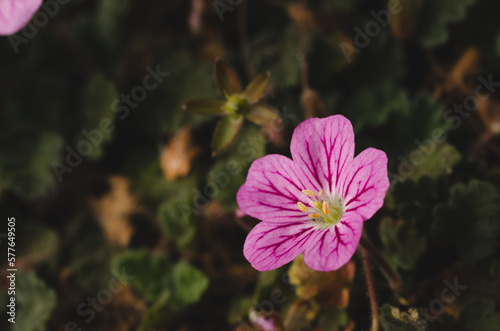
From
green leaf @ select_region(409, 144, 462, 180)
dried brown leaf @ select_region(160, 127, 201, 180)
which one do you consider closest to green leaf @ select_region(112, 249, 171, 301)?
dried brown leaf @ select_region(160, 127, 201, 180)

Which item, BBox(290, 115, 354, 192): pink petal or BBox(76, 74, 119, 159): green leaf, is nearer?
BBox(290, 115, 354, 192): pink petal

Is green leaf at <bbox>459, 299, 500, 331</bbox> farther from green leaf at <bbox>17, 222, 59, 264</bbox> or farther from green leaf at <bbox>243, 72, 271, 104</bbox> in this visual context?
green leaf at <bbox>17, 222, 59, 264</bbox>

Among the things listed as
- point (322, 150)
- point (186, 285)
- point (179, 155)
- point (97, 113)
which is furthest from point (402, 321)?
point (97, 113)

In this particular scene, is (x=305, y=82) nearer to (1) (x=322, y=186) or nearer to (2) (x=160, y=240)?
(1) (x=322, y=186)

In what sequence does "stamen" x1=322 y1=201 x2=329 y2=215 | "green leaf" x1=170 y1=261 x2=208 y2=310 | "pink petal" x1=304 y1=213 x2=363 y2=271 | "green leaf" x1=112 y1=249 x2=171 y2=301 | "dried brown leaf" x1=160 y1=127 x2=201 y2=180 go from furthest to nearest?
"dried brown leaf" x1=160 y1=127 x2=201 y2=180, "green leaf" x1=112 y1=249 x2=171 y2=301, "green leaf" x1=170 y1=261 x2=208 y2=310, "stamen" x1=322 y1=201 x2=329 y2=215, "pink petal" x1=304 y1=213 x2=363 y2=271

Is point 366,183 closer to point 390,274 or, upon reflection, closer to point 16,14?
point 390,274

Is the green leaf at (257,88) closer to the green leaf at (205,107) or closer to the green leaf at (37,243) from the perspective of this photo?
the green leaf at (205,107)

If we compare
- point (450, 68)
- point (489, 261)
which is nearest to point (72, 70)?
point (450, 68)
